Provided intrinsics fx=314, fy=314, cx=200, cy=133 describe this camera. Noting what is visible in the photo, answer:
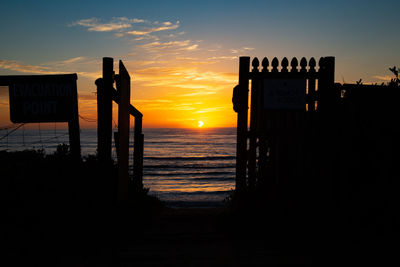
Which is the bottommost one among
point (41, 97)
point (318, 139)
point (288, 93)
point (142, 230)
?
point (142, 230)

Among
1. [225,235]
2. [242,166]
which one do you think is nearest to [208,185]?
[242,166]

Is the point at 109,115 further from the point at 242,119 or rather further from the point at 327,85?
the point at 327,85

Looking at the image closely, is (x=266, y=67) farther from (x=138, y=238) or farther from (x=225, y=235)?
(x=138, y=238)

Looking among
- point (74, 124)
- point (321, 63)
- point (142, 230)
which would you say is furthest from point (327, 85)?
point (74, 124)

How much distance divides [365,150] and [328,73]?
1872 millimetres

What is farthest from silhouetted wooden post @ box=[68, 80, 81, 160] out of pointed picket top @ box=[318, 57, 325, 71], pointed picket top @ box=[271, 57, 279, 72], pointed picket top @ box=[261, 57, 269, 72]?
pointed picket top @ box=[318, 57, 325, 71]

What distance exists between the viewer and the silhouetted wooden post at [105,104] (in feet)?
15.6

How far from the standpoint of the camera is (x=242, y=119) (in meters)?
6.05

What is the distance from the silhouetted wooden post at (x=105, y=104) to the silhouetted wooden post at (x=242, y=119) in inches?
95.3

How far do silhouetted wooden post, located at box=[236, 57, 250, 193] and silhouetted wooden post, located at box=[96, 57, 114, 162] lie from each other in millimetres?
2421

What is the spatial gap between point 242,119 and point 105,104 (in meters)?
2.60

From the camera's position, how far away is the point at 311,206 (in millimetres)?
4512

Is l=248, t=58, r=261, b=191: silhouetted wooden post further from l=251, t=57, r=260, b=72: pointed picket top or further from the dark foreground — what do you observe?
the dark foreground

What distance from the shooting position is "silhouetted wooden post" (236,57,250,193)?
5938mm
